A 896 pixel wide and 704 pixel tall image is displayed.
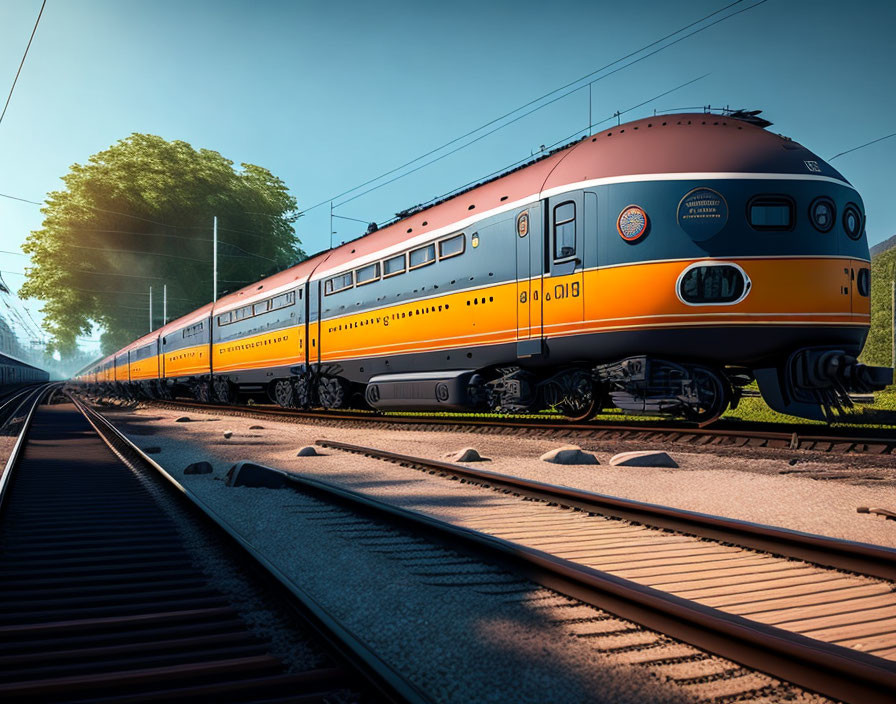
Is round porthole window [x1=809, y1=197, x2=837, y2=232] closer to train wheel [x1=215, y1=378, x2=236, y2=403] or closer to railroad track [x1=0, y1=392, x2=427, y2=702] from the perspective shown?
railroad track [x1=0, y1=392, x2=427, y2=702]

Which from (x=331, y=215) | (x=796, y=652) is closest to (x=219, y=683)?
(x=796, y=652)

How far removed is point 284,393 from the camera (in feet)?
60.8

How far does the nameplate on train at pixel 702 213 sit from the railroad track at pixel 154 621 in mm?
6969

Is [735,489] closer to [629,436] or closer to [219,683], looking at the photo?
[629,436]

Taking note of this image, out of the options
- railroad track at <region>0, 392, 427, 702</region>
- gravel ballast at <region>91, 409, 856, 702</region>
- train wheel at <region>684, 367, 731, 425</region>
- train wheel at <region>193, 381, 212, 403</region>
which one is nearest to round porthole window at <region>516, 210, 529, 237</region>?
train wheel at <region>684, 367, 731, 425</region>

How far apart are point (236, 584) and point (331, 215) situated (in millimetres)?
20646

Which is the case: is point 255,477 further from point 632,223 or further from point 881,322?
point 881,322

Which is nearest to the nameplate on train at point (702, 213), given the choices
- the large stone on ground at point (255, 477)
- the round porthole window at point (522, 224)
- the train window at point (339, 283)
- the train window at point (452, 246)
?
the round porthole window at point (522, 224)

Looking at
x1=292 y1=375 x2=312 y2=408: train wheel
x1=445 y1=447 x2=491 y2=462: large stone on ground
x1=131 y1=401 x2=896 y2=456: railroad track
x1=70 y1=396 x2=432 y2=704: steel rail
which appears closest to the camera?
x1=70 y1=396 x2=432 y2=704: steel rail

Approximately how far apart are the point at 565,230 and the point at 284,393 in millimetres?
11521

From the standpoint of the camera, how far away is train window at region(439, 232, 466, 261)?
11.3m

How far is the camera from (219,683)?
2.22m

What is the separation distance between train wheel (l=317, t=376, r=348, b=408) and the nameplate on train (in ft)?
31.2

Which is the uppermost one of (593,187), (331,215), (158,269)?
(158,269)
